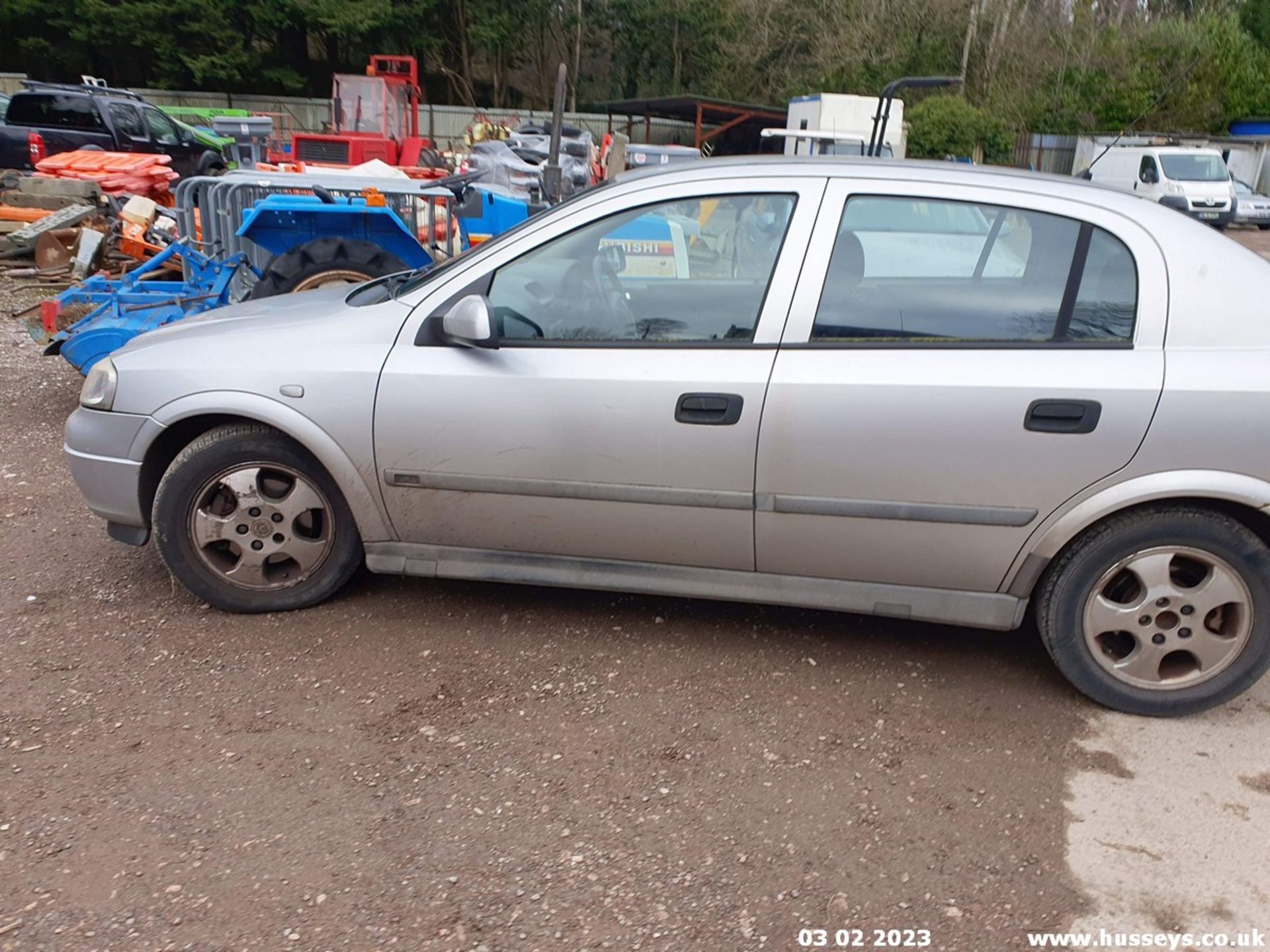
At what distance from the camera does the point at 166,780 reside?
2.98 meters

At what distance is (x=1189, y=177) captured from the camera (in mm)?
25359

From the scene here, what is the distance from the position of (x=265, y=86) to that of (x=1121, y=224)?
1448 inches

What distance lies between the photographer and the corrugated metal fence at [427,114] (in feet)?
109

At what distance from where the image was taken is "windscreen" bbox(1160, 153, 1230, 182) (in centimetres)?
2534

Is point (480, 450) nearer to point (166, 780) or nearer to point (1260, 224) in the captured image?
point (166, 780)

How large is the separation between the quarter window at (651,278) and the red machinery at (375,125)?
11689 millimetres

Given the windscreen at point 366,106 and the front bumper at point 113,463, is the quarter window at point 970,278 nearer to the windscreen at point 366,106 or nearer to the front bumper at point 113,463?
the front bumper at point 113,463

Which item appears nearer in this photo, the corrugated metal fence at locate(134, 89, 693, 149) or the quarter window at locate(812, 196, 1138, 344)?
the quarter window at locate(812, 196, 1138, 344)

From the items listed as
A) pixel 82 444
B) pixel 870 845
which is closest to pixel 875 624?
pixel 870 845

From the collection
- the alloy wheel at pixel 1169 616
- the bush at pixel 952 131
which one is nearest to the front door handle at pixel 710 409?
the alloy wheel at pixel 1169 616

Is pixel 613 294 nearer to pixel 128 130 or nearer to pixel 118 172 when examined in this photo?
pixel 118 172

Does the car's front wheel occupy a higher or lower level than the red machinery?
lower

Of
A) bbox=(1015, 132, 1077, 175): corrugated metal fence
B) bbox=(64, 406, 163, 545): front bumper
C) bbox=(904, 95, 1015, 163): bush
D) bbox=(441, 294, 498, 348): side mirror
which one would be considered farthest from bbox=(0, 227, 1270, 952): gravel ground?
bbox=(1015, 132, 1077, 175): corrugated metal fence

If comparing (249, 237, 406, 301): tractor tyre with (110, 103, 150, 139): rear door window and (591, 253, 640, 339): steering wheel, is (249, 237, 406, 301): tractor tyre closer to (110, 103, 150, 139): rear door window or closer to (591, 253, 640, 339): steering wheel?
(591, 253, 640, 339): steering wheel
